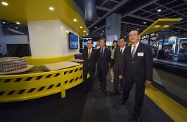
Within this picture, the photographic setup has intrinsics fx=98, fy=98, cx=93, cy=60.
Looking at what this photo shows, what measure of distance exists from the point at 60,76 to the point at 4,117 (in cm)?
135

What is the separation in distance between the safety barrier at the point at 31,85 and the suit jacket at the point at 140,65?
5.53ft

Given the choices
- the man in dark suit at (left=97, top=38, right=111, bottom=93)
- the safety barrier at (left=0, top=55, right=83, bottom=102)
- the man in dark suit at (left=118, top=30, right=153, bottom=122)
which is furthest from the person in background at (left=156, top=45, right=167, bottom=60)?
the safety barrier at (left=0, top=55, right=83, bottom=102)

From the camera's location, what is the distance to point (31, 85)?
7.55 feet

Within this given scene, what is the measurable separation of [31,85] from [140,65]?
2.43m

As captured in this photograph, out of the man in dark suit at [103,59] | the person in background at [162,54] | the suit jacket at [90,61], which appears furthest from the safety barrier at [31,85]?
the person in background at [162,54]

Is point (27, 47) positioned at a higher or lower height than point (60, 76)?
higher

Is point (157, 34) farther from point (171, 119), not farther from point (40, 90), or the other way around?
point (40, 90)

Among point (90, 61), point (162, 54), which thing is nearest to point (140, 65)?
point (90, 61)

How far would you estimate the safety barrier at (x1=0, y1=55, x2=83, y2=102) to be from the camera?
2188 mm

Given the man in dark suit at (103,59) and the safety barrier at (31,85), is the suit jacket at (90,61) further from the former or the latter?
the safety barrier at (31,85)

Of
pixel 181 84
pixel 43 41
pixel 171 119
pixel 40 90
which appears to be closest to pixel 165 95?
pixel 181 84

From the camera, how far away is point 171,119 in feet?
6.24

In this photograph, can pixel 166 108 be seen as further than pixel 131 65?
Yes

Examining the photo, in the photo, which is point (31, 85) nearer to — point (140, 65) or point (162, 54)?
point (140, 65)
